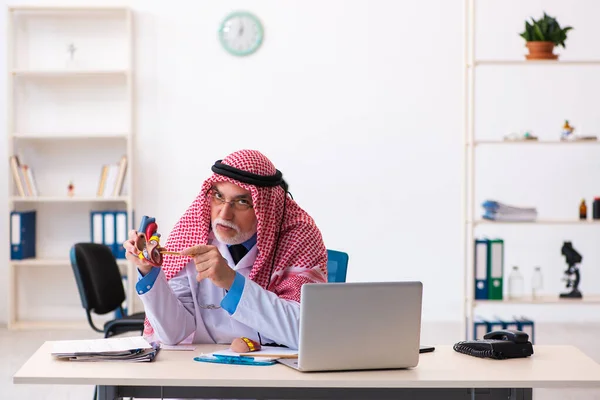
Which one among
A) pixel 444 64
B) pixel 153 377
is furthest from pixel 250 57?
pixel 153 377

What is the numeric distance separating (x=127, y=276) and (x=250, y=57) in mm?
1789

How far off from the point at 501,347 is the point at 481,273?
2.67 metres

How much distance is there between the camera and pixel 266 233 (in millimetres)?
2703

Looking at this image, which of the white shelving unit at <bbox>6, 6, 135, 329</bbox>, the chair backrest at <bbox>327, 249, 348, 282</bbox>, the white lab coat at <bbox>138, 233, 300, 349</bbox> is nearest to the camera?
the white lab coat at <bbox>138, 233, 300, 349</bbox>

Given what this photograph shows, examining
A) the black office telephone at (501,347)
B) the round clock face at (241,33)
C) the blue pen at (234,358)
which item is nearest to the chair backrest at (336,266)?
the black office telephone at (501,347)

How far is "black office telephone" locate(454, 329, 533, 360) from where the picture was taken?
2275 millimetres

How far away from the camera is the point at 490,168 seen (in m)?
6.16

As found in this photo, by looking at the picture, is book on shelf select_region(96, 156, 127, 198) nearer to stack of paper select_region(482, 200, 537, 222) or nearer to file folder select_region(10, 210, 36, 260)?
file folder select_region(10, 210, 36, 260)

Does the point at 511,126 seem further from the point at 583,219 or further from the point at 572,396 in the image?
the point at 572,396

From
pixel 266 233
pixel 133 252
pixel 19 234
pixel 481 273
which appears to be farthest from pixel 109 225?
pixel 133 252

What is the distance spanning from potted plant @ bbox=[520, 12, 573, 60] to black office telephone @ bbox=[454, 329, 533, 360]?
2.94m

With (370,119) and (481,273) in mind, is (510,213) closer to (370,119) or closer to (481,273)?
(481,273)

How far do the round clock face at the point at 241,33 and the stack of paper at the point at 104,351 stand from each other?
160 inches

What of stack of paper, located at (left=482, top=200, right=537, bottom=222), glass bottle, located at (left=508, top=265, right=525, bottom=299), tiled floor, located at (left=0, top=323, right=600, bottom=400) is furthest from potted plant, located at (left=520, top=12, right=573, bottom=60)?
tiled floor, located at (left=0, top=323, right=600, bottom=400)
